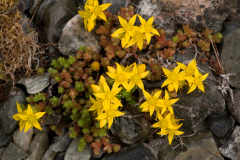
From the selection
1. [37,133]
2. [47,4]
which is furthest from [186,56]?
[37,133]

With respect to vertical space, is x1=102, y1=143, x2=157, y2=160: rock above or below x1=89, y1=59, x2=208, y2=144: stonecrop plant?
below

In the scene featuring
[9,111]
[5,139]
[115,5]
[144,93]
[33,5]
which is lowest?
[5,139]

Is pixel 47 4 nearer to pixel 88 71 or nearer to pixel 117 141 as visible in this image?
pixel 88 71

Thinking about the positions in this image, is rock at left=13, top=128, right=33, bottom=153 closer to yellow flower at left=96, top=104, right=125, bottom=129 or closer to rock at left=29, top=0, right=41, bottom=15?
yellow flower at left=96, top=104, right=125, bottom=129

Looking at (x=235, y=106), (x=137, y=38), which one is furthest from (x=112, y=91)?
(x=235, y=106)

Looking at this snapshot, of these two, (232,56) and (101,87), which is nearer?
(101,87)

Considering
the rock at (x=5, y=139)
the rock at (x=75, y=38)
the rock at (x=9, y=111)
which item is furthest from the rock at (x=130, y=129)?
the rock at (x=5, y=139)

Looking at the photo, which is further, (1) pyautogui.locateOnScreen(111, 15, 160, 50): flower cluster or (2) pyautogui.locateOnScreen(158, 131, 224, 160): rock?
(2) pyautogui.locateOnScreen(158, 131, 224, 160): rock

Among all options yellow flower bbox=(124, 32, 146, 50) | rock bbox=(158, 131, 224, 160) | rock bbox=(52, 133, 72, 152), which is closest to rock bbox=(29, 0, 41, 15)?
yellow flower bbox=(124, 32, 146, 50)

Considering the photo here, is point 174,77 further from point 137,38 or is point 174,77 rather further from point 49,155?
point 49,155
